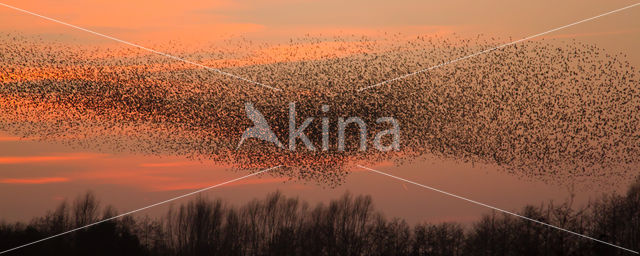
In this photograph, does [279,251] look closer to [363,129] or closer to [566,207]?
[566,207]

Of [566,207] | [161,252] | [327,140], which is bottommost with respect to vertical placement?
[161,252]

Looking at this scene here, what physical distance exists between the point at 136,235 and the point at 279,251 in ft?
59.0

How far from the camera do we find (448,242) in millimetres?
109375

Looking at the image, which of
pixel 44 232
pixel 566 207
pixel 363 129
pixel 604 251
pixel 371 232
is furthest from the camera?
pixel 371 232

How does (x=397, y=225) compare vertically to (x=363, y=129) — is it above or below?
below

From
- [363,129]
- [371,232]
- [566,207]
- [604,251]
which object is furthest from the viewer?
[371,232]

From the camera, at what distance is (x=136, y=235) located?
101250mm

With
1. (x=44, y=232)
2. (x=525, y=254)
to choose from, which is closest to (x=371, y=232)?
(x=525, y=254)

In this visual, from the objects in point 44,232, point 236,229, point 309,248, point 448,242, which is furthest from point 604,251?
point 44,232

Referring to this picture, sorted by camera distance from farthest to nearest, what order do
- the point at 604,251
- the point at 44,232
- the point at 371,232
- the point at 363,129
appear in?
1. the point at 371,232
2. the point at 44,232
3. the point at 604,251
4. the point at 363,129

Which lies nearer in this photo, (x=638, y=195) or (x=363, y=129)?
(x=363, y=129)

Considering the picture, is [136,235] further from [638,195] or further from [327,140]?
[638,195]

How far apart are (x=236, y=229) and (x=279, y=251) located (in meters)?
6.48

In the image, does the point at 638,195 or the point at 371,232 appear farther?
the point at 371,232
